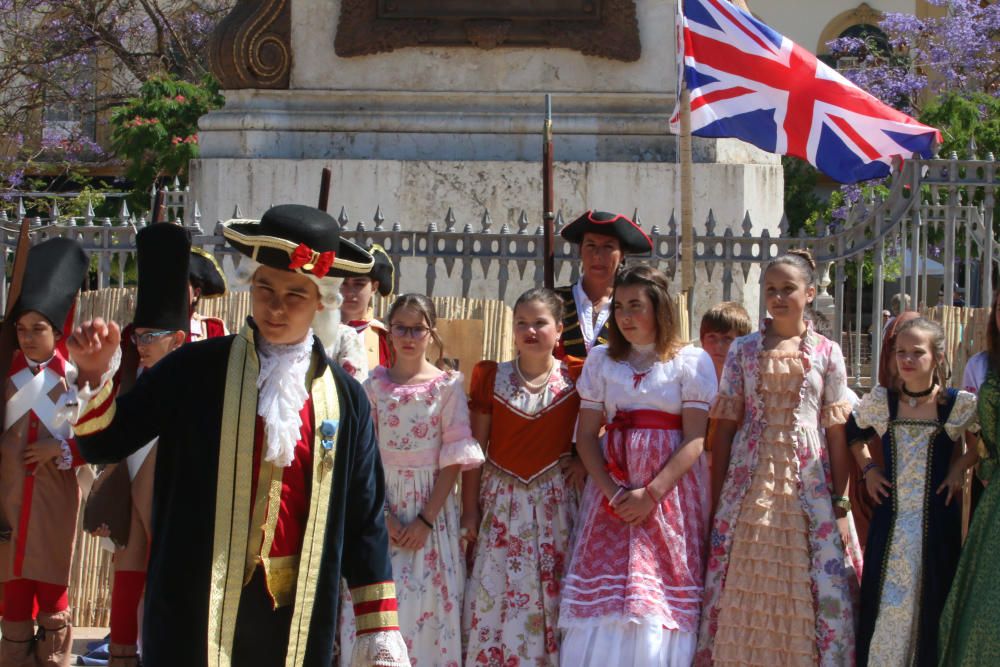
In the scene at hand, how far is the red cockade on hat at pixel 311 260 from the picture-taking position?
171 inches

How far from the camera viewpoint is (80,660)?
7285 millimetres

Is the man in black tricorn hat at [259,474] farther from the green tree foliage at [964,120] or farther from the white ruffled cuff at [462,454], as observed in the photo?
the green tree foliage at [964,120]

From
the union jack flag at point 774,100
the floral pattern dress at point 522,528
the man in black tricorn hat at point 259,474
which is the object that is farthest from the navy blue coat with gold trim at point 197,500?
the union jack flag at point 774,100

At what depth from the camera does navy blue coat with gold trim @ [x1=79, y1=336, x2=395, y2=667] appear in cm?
425

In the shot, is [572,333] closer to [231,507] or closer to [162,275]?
[162,275]

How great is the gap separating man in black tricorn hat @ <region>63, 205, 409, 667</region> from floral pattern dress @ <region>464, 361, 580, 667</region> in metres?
1.69

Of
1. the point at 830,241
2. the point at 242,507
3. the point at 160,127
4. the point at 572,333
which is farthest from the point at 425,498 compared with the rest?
the point at 160,127

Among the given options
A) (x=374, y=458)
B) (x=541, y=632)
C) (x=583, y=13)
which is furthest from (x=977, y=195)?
(x=374, y=458)

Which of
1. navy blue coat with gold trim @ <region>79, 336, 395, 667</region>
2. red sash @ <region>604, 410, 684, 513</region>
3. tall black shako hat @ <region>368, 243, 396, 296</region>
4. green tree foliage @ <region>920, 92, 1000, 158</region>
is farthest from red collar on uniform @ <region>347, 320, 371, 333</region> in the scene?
green tree foliage @ <region>920, 92, 1000, 158</region>

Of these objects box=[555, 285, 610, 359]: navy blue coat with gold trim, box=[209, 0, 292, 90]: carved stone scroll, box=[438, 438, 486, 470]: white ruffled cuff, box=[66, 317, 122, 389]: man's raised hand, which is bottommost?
box=[438, 438, 486, 470]: white ruffled cuff

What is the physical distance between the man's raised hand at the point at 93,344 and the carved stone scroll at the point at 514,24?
6.49 meters

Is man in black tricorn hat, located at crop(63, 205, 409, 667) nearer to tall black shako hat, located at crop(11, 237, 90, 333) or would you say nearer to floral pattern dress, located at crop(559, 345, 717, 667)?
floral pattern dress, located at crop(559, 345, 717, 667)

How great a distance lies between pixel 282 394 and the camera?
4.39 metres

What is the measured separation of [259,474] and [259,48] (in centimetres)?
714
